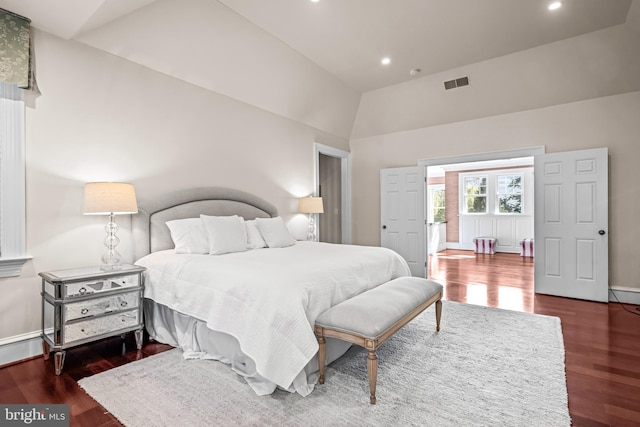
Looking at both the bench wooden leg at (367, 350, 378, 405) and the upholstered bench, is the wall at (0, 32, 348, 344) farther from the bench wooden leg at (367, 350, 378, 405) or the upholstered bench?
the bench wooden leg at (367, 350, 378, 405)

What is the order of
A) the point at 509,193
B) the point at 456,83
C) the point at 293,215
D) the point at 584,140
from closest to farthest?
the point at 584,140
the point at 456,83
the point at 293,215
the point at 509,193

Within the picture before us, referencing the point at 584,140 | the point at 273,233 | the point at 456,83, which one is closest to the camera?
the point at 273,233

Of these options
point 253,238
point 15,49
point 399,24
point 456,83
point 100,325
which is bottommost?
point 100,325

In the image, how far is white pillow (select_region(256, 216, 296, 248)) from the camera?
3840 millimetres

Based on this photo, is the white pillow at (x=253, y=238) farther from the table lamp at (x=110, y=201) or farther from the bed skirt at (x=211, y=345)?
the table lamp at (x=110, y=201)

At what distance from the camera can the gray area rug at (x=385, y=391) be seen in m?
1.80

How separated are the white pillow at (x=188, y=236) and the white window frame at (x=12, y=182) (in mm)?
1085

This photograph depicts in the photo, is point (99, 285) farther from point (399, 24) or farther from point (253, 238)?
point (399, 24)

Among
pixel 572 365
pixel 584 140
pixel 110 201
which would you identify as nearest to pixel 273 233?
pixel 110 201

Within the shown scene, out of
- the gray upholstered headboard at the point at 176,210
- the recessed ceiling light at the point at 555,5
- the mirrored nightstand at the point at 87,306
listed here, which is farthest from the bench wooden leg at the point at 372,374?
the recessed ceiling light at the point at 555,5

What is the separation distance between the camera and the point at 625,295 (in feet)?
13.7

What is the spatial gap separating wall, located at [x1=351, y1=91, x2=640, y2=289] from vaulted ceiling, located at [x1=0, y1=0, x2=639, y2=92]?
3.51ft

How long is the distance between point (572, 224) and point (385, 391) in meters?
3.96

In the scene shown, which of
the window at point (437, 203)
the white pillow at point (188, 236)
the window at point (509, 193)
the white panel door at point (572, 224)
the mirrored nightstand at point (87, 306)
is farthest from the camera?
the window at point (437, 203)
